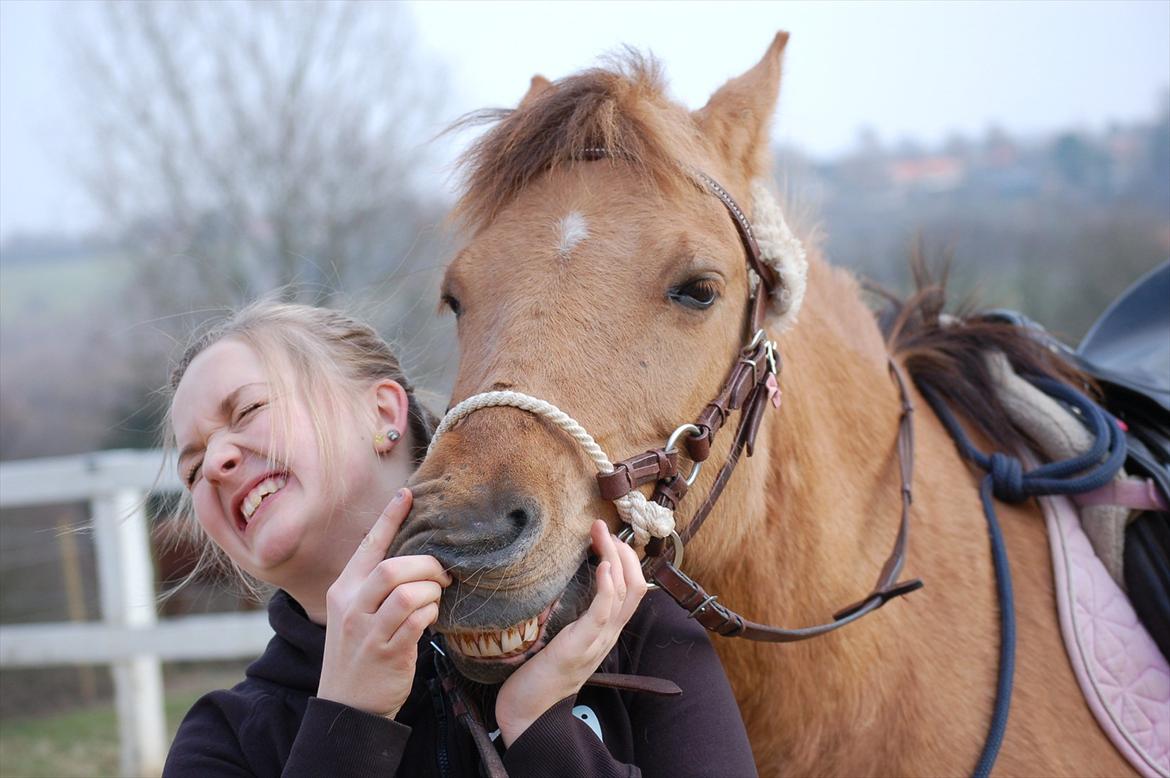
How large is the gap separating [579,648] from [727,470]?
0.50 metres

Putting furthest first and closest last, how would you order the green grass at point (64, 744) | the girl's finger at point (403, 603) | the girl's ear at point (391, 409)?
the green grass at point (64, 744)
the girl's ear at point (391, 409)
the girl's finger at point (403, 603)

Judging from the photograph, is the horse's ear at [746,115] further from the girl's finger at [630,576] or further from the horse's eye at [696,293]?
the girl's finger at [630,576]

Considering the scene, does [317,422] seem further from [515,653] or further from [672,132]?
[672,132]

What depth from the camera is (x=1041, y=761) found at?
77.7 inches

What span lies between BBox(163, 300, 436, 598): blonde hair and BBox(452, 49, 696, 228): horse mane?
375mm

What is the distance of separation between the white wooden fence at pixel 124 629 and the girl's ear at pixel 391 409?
3.51 metres

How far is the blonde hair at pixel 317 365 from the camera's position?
1.81 metres

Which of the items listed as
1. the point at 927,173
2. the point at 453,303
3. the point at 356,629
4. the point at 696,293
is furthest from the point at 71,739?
the point at 927,173

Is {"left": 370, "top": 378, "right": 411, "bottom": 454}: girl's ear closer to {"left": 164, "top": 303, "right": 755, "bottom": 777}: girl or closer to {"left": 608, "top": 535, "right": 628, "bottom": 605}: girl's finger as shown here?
{"left": 164, "top": 303, "right": 755, "bottom": 777}: girl

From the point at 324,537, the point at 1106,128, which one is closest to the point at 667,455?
the point at 324,537

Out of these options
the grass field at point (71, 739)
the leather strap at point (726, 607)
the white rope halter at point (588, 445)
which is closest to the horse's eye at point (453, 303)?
the white rope halter at point (588, 445)

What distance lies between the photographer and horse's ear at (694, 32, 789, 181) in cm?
203

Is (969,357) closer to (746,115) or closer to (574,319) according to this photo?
(746,115)

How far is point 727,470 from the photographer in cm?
181
